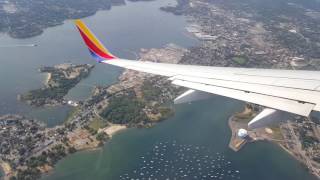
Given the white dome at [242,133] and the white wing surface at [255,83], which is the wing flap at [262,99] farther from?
the white dome at [242,133]

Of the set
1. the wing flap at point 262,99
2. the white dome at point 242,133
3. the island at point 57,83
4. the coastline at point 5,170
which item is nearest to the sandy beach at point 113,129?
the island at point 57,83

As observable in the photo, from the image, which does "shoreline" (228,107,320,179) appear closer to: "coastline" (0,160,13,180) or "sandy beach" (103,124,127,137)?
"sandy beach" (103,124,127,137)

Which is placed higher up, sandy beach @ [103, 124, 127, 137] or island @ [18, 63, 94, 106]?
sandy beach @ [103, 124, 127, 137]

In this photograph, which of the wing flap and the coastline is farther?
the coastline

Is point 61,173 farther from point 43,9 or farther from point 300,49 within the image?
point 43,9

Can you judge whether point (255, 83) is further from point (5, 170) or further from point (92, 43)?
point (5, 170)

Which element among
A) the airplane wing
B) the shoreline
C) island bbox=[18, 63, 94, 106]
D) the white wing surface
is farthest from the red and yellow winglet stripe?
island bbox=[18, 63, 94, 106]

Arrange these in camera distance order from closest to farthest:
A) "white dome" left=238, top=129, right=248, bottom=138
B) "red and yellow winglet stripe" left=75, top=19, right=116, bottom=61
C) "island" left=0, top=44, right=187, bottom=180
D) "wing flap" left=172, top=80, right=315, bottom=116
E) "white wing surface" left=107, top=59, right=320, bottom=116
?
"wing flap" left=172, top=80, right=315, bottom=116
"white wing surface" left=107, top=59, right=320, bottom=116
"red and yellow winglet stripe" left=75, top=19, right=116, bottom=61
"island" left=0, top=44, right=187, bottom=180
"white dome" left=238, top=129, right=248, bottom=138

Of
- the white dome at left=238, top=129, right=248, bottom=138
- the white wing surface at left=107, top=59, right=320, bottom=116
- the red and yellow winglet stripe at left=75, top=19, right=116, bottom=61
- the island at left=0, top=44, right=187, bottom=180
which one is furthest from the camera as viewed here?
the white dome at left=238, top=129, right=248, bottom=138
